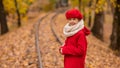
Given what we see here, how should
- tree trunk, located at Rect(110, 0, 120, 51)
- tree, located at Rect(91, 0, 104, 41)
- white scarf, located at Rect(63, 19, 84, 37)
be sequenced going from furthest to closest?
tree, located at Rect(91, 0, 104, 41), tree trunk, located at Rect(110, 0, 120, 51), white scarf, located at Rect(63, 19, 84, 37)

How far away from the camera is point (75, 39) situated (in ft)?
19.7

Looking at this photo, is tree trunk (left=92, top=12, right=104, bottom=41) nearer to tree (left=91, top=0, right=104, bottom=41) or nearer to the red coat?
tree (left=91, top=0, right=104, bottom=41)

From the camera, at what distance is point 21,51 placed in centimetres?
1391

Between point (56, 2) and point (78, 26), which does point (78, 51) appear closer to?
point (78, 26)

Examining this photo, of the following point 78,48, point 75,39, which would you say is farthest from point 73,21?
point 78,48

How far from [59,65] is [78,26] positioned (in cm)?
484

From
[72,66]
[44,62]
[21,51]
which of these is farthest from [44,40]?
[72,66]

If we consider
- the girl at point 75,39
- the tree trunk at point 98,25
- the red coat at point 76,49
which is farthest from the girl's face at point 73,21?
the tree trunk at point 98,25

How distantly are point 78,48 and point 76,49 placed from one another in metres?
0.06

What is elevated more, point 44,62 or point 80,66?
point 80,66

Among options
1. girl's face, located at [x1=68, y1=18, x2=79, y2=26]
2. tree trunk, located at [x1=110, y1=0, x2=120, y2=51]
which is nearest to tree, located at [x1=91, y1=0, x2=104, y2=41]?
tree trunk, located at [x1=110, y1=0, x2=120, y2=51]

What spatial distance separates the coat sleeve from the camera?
586 centimetres

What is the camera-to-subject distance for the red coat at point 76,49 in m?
5.89

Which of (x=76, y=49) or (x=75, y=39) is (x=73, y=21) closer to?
(x=75, y=39)
